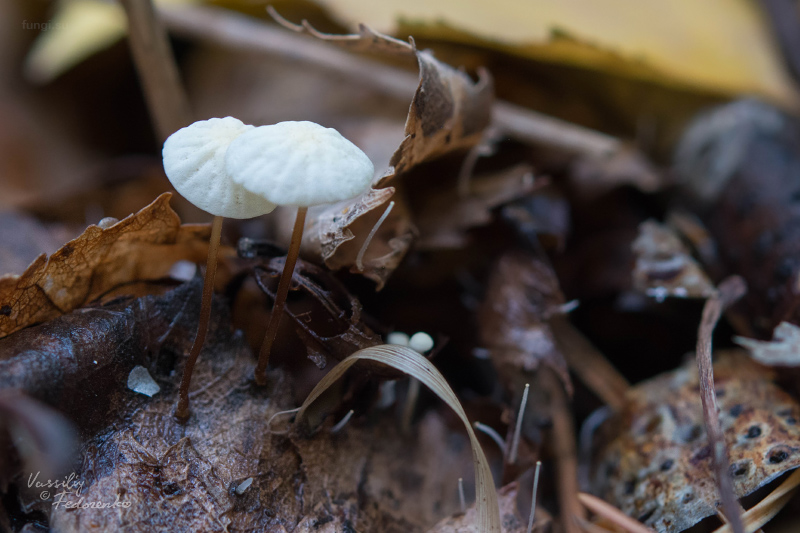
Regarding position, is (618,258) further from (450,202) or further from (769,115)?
(769,115)

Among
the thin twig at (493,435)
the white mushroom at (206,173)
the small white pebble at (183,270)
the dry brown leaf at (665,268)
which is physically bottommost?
the thin twig at (493,435)

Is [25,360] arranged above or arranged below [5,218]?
above

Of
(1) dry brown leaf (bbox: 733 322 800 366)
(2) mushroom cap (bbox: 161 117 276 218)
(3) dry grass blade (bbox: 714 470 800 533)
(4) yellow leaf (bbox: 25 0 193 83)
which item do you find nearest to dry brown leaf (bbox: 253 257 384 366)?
(2) mushroom cap (bbox: 161 117 276 218)

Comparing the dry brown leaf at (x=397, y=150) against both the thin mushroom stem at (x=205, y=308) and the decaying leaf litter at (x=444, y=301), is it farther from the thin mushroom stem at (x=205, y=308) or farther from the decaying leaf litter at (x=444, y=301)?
the thin mushroom stem at (x=205, y=308)

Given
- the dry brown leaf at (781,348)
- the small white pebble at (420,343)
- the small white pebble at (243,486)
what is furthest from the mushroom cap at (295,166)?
the dry brown leaf at (781,348)

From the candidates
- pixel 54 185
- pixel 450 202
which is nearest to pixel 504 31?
pixel 450 202

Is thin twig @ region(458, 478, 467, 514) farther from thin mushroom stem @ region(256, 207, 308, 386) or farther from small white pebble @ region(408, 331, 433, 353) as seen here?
thin mushroom stem @ region(256, 207, 308, 386)
